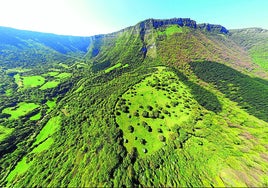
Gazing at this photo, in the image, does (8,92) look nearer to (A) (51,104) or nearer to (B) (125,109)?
(A) (51,104)

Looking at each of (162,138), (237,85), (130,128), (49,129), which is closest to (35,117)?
(49,129)

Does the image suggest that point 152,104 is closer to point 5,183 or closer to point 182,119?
point 182,119

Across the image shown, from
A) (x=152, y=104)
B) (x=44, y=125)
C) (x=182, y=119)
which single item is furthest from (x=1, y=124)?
(x=182, y=119)

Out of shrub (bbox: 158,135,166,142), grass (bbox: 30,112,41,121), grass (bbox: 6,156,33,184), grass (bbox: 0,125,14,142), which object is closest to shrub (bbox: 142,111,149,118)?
shrub (bbox: 158,135,166,142)

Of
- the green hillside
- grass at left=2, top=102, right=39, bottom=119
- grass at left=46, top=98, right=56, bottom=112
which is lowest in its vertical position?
grass at left=46, top=98, right=56, bottom=112

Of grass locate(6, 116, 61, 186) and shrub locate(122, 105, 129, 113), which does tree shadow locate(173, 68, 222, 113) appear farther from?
grass locate(6, 116, 61, 186)

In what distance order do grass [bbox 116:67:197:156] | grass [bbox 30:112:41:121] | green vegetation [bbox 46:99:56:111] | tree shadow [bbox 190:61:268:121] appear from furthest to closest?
green vegetation [bbox 46:99:56:111] → grass [bbox 30:112:41:121] → tree shadow [bbox 190:61:268:121] → grass [bbox 116:67:197:156]
